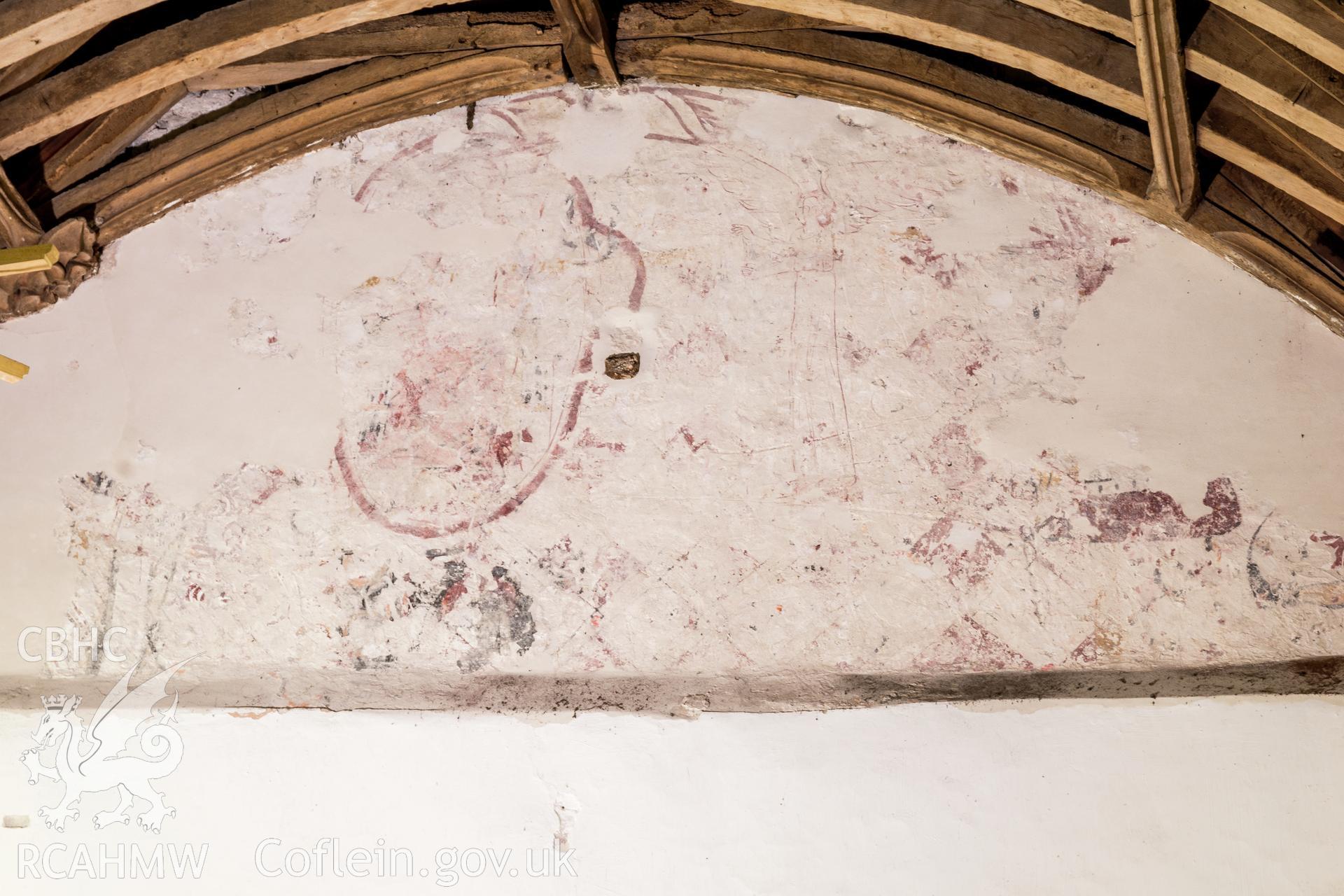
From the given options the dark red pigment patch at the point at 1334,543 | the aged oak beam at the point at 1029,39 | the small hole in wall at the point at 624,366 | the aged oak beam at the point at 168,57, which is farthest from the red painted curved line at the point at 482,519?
Answer: the dark red pigment patch at the point at 1334,543

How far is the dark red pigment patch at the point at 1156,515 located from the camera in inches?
150

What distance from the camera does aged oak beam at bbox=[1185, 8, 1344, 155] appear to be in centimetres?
325

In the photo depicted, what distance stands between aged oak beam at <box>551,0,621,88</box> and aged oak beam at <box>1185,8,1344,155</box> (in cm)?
Result: 207

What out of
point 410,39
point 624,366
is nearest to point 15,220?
point 410,39

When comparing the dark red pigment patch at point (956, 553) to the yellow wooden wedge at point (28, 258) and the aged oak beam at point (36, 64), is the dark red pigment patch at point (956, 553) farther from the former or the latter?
the aged oak beam at point (36, 64)

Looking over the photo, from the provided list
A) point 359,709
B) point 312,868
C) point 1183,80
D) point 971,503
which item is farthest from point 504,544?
point 1183,80

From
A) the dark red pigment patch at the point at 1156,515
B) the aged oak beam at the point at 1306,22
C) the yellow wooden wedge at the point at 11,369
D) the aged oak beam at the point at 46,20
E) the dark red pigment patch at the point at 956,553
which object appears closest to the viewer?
the yellow wooden wedge at the point at 11,369

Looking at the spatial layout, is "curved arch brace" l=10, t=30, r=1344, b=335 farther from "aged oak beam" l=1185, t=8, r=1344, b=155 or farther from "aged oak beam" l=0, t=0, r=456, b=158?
"aged oak beam" l=1185, t=8, r=1344, b=155

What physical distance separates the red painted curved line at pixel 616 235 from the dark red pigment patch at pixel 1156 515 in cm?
180

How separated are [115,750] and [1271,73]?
184 inches

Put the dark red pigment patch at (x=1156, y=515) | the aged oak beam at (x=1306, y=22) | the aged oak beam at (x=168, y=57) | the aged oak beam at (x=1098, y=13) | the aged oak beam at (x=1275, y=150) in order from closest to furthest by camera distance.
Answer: the aged oak beam at (x=1306, y=22), the aged oak beam at (x=1098, y=13), the aged oak beam at (x=1275, y=150), the dark red pigment patch at (x=1156, y=515), the aged oak beam at (x=168, y=57)

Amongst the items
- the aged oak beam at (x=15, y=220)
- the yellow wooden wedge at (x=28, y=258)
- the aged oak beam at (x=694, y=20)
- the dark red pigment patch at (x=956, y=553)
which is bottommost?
the dark red pigment patch at (x=956, y=553)

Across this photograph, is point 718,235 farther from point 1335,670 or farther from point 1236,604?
point 1335,670

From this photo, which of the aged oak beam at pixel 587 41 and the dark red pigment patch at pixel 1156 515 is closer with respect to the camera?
the dark red pigment patch at pixel 1156 515
